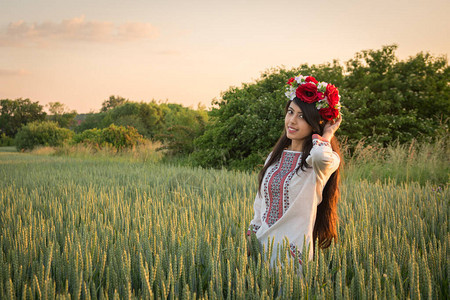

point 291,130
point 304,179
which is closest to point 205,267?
point 304,179

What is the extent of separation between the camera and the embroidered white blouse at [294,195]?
82.0 inches

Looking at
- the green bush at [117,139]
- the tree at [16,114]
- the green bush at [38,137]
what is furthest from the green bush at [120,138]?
the tree at [16,114]

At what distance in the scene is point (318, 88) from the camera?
2299mm

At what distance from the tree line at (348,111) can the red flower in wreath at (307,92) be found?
6.72 m

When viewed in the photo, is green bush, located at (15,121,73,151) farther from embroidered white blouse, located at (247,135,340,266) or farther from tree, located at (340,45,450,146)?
embroidered white blouse, located at (247,135,340,266)

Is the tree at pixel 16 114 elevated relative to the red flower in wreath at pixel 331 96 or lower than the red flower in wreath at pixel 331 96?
elevated

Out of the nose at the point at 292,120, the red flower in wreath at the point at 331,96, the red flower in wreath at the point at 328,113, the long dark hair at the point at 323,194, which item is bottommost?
the long dark hair at the point at 323,194

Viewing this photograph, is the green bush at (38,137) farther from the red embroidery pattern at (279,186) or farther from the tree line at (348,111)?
the red embroidery pattern at (279,186)

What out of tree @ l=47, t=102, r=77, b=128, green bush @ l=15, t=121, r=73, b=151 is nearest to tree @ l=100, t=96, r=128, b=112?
tree @ l=47, t=102, r=77, b=128

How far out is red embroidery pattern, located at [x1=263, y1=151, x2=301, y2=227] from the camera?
2.28 m

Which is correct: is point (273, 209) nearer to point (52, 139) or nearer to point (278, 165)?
point (278, 165)

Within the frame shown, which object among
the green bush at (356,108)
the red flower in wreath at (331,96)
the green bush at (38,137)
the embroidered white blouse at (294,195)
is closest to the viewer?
the embroidered white blouse at (294,195)

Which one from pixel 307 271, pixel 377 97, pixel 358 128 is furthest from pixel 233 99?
pixel 307 271

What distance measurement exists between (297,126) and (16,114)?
58691 millimetres
